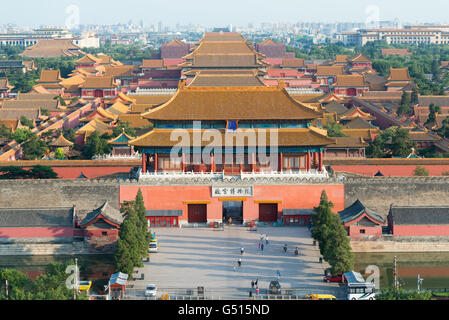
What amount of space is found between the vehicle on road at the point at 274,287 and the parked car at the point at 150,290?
184 inches

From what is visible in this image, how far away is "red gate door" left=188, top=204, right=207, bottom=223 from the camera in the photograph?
136 ft

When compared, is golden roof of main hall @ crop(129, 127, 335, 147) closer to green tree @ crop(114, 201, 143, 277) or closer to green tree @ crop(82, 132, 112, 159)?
green tree @ crop(114, 201, 143, 277)

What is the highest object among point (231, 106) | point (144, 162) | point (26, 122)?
point (231, 106)

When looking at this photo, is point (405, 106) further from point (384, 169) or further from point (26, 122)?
point (26, 122)

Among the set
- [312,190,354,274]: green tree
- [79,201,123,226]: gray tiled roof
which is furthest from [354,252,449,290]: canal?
[79,201,123,226]: gray tiled roof

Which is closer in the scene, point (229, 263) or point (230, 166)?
point (229, 263)

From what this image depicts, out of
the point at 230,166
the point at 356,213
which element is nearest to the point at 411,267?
the point at 356,213

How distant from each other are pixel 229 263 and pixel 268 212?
7.07 m

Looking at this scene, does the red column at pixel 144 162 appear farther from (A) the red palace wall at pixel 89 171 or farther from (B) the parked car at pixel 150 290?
(B) the parked car at pixel 150 290

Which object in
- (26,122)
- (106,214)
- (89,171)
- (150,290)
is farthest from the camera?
(26,122)

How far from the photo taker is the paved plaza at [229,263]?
3209cm

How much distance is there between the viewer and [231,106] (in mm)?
42906

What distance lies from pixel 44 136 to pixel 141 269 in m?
27.8
